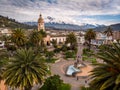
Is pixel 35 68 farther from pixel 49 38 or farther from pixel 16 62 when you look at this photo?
pixel 49 38

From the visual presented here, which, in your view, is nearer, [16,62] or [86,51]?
[16,62]

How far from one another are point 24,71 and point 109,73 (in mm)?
13150

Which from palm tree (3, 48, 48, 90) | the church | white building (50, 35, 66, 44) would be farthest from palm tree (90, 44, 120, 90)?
white building (50, 35, 66, 44)

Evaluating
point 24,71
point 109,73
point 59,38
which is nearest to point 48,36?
point 59,38

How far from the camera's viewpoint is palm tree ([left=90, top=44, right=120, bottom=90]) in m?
16.5

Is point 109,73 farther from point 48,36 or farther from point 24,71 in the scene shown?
point 48,36

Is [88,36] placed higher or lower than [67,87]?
higher

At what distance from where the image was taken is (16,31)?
74750 millimetres

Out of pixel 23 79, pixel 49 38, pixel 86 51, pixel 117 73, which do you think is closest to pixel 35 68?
pixel 23 79

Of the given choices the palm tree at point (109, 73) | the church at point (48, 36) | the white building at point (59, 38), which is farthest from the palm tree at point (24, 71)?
the white building at point (59, 38)

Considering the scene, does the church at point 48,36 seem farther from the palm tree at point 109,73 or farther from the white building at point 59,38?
the palm tree at point 109,73

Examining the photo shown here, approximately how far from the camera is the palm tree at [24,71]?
26.8 meters

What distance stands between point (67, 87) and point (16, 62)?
21341 mm

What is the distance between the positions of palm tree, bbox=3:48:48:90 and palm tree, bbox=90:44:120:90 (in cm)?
1063
